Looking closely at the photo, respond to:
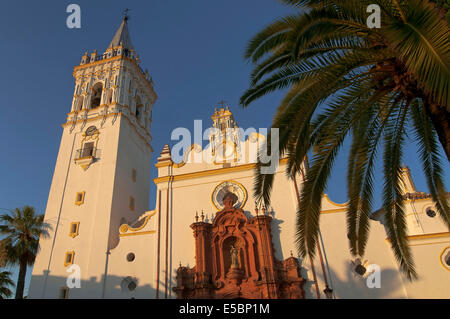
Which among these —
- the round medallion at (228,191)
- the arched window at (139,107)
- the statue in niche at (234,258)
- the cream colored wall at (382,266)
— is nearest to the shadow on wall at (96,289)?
the statue in niche at (234,258)

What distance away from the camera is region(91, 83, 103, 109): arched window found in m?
32.6

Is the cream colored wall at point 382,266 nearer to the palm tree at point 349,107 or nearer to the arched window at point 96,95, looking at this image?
the palm tree at point 349,107

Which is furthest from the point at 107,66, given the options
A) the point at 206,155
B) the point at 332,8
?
the point at 332,8

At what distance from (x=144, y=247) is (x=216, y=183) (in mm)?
6582

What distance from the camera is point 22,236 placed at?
26500 millimetres

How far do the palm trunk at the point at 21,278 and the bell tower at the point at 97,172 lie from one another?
1917mm

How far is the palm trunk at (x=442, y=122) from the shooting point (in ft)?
25.9

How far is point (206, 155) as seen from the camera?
26.0m

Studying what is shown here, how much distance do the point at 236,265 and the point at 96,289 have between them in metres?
9.33

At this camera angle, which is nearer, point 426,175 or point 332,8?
point 332,8

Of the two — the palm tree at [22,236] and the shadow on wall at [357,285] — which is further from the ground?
the palm tree at [22,236]

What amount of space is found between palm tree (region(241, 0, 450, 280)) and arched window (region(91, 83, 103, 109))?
2546 cm

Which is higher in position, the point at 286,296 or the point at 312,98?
the point at 312,98
